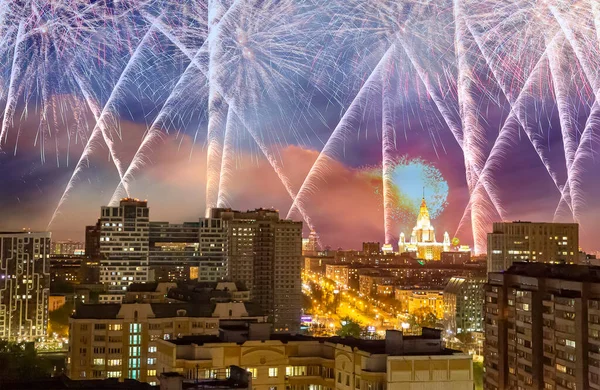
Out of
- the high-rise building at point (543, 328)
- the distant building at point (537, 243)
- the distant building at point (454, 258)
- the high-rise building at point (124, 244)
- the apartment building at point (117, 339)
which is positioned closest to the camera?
the high-rise building at point (543, 328)

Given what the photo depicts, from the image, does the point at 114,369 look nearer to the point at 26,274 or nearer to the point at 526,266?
the point at 526,266

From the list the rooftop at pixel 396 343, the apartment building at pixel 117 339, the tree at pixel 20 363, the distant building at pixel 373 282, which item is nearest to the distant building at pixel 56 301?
the tree at pixel 20 363

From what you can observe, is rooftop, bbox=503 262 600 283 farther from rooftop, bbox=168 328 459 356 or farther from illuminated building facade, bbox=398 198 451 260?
illuminated building facade, bbox=398 198 451 260

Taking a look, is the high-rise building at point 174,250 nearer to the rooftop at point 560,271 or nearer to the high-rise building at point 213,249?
the high-rise building at point 213,249

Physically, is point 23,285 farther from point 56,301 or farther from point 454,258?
point 454,258

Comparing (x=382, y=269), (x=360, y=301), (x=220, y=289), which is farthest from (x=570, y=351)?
(x=382, y=269)

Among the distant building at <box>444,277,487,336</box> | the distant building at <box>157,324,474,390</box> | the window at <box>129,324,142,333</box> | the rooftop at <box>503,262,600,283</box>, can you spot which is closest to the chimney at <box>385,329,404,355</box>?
the distant building at <box>157,324,474,390</box>
